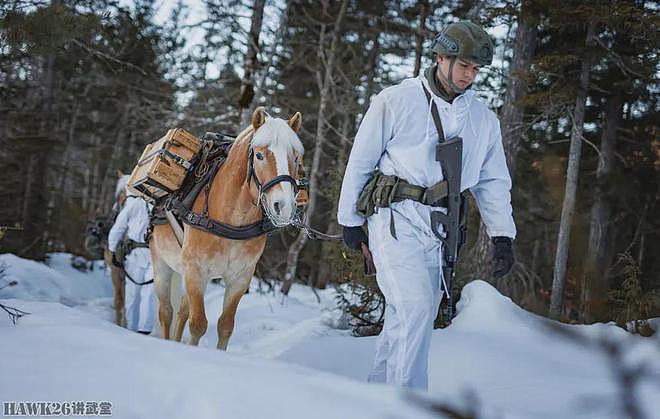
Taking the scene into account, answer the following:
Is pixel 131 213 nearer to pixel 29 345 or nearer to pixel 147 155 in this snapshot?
pixel 147 155

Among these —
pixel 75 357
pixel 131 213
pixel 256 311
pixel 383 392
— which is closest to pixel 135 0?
pixel 131 213

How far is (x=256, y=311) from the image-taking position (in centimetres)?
1094

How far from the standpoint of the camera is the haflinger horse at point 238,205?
4812mm

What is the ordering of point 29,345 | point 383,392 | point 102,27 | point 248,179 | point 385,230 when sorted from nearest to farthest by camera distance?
point 383,392 < point 29,345 < point 385,230 < point 248,179 < point 102,27

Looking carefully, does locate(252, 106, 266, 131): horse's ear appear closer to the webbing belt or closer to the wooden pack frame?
the wooden pack frame

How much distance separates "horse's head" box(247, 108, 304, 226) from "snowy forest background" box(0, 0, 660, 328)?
0.60 meters

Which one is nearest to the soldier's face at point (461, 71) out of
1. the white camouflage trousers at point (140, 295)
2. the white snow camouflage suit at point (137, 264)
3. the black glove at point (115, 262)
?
the white snow camouflage suit at point (137, 264)

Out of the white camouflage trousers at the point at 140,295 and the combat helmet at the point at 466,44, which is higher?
the combat helmet at the point at 466,44

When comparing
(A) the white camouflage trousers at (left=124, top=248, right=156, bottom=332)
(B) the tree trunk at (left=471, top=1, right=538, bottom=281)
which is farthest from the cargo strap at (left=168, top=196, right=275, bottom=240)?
(B) the tree trunk at (left=471, top=1, right=538, bottom=281)

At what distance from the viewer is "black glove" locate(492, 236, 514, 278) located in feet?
12.9

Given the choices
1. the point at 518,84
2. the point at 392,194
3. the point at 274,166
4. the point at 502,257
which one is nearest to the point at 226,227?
the point at 274,166

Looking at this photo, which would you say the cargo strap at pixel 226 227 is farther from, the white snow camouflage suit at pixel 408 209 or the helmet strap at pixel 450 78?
the helmet strap at pixel 450 78

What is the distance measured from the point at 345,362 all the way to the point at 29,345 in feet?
10.3

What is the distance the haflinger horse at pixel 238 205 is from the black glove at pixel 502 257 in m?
1.52
